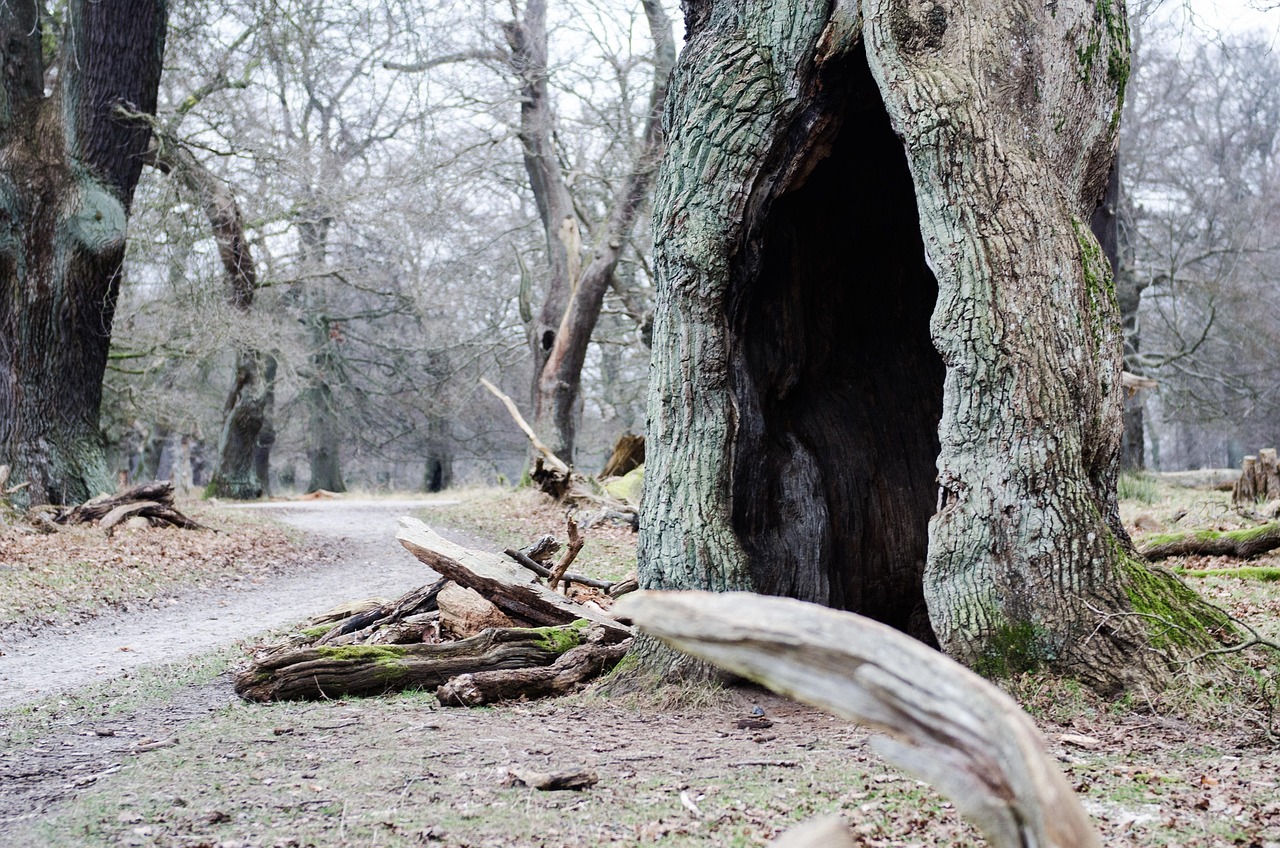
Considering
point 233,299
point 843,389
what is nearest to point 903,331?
point 843,389

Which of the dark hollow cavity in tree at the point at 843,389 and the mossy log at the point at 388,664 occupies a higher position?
the dark hollow cavity in tree at the point at 843,389

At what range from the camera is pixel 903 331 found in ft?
23.8

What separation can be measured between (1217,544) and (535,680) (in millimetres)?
7256

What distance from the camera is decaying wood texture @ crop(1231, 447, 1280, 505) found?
46.6 feet

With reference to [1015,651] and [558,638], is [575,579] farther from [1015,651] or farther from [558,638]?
[1015,651]

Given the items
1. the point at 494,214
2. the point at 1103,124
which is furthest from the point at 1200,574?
the point at 494,214

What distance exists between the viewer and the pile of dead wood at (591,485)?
50.9 feet

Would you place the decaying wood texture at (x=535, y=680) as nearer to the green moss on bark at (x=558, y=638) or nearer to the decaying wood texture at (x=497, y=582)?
the green moss on bark at (x=558, y=638)

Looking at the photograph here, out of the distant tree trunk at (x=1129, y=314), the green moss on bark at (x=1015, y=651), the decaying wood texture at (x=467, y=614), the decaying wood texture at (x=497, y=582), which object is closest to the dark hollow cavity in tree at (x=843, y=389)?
the decaying wood texture at (x=497, y=582)

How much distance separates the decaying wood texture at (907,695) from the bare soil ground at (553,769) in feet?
5.10

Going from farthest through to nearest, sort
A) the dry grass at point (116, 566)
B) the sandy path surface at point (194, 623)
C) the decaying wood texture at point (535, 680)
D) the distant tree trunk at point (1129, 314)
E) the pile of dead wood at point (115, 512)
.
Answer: the distant tree trunk at point (1129, 314) → the pile of dead wood at point (115, 512) → the dry grass at point (116, 566) → the sandy path surface at point (194, 623) → the decaying wood texture at point (535, 680)

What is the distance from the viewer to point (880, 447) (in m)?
7.09

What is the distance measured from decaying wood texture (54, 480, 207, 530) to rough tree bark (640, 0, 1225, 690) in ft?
31.8

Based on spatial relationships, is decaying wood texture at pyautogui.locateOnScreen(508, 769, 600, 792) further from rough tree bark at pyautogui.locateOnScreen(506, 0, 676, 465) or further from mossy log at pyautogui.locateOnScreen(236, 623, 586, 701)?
rough tree bark at pyautogui.locateOnScreen(506, 0, 676, 465)
